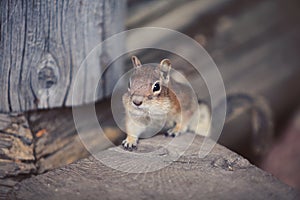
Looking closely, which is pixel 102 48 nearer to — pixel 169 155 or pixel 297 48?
pixel 169 155

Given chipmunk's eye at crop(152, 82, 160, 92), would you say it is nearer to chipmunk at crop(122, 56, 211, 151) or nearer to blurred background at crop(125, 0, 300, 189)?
chipmunk at crop(122, 56, 211, 151)

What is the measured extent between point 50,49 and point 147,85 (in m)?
0.46

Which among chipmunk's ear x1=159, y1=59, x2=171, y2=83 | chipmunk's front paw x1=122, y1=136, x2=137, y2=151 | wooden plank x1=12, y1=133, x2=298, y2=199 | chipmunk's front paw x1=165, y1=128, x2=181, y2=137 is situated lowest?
wooden plank x1=12, y1=133, x2=298, y2=199

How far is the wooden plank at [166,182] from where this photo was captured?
1.75m

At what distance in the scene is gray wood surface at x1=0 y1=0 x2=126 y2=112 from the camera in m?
2.26

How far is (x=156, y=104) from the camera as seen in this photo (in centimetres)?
230

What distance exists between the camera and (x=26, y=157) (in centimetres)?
235

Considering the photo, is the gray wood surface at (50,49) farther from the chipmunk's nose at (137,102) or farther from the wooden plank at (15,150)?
the chipmunk's nose at (137,102)

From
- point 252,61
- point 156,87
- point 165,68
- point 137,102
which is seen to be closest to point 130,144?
point 137,102

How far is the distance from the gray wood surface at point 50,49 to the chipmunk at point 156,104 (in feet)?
0.84

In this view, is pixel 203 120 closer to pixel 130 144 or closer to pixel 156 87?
pixel 156 87

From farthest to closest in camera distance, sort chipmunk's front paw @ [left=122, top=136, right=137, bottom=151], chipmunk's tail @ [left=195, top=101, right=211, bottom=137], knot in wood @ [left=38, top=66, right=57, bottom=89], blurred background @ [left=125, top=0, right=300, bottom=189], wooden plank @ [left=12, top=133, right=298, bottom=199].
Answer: blurred background @ [left=125, top=0, right=300, bottom=189] → chipmunk's tail @ [left=195, top=101, right=211, bottom=137] → knot in wood @ [left=38, top=66, right=57, bottom=89] → chipmunk's front paw @ [left=122, top=136, right=137, bottom=151] → wooden plank @ [left=12, top=133, right=298, bottom=199]

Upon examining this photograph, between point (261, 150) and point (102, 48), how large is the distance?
1266mm

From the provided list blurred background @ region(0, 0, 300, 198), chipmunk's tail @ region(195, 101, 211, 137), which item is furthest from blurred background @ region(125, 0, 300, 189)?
chipmunk's tail @ region(195, 101, 211, 137)
